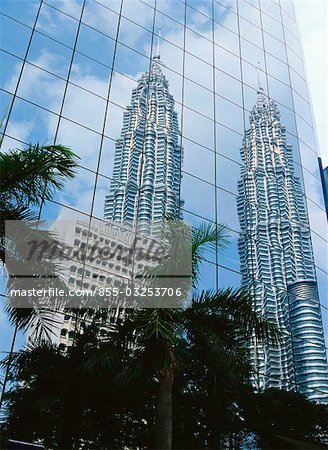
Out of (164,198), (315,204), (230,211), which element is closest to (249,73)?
(315,204)

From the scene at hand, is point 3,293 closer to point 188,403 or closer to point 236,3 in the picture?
point 188,403

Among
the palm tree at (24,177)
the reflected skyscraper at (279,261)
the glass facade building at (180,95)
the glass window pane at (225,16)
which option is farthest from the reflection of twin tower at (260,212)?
the palm tree at (24,177)

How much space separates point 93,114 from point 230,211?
5452 millimetres

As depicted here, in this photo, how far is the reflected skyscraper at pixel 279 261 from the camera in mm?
14531

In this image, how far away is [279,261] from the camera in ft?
54.2

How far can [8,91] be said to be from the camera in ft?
46.1

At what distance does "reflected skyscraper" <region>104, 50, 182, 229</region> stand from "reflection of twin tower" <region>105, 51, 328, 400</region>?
0.03m

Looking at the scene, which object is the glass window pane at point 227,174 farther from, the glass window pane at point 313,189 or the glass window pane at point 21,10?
the glass window pane at point 21,10

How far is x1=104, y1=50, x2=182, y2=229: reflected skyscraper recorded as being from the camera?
48.2 feet

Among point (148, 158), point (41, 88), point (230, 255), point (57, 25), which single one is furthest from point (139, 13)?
point (230, 255)

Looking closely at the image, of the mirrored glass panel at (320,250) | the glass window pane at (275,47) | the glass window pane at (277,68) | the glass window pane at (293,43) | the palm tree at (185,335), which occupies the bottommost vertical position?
the palm tree at (185,335)

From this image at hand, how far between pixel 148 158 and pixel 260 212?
14.4 feet

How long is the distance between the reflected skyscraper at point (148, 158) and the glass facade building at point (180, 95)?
0.17m

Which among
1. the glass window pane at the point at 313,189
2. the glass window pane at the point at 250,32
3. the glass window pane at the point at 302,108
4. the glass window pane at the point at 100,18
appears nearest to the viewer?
the glass window pane at the point at 100,18
